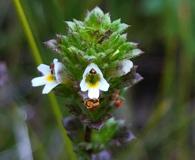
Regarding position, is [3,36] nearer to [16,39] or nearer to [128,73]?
[16,39]

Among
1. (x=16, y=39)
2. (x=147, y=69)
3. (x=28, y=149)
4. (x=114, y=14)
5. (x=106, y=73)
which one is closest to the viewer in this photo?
(x=106, y=73)

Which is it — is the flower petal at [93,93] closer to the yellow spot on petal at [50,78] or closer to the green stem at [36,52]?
the yellow spot on petal at [50,78]

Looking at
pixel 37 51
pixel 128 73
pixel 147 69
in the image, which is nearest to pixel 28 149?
pixel 37 51

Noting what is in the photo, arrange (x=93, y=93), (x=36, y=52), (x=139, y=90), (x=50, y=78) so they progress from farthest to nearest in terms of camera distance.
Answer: (x=139, y=90) → (x=36, y=52) → (x=50, y=78) → (x=93, y=93)

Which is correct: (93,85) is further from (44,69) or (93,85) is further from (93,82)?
(44,69)

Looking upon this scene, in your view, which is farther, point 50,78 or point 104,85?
point 50,78

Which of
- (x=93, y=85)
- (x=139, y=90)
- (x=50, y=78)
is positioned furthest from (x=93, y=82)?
(x=139, y=90)

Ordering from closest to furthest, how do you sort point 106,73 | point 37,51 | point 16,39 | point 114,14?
point 106,73
point 37,51
point 114,14
point 16,39

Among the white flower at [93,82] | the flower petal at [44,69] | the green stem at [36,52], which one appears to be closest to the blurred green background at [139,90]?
the green stem at [36,52]

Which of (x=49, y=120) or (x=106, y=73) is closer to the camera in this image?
Answer: (x=106, y=73)
